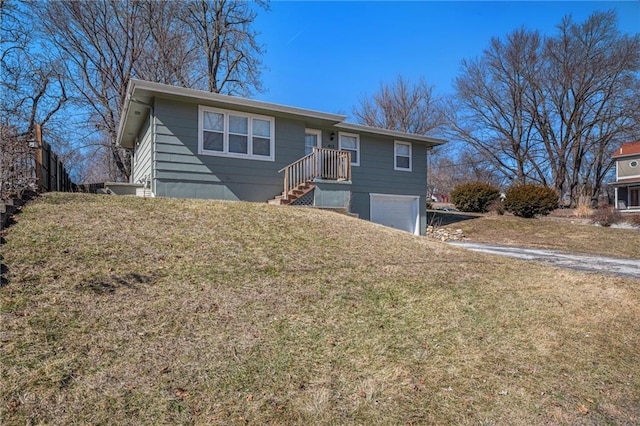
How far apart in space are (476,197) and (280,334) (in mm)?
19232

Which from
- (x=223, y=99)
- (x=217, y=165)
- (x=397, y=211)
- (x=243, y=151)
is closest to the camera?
(x=223, y=99)

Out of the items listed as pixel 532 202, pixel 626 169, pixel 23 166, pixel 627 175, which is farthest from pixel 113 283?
pixel 626 169

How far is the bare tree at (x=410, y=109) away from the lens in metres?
31.8

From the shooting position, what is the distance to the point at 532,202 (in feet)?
59.1

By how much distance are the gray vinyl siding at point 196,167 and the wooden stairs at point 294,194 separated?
21.5 inches

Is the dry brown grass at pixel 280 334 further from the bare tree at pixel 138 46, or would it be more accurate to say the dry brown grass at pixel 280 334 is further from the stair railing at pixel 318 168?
the bare tree at pixel 138 46

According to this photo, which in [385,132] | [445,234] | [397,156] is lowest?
[445,234]

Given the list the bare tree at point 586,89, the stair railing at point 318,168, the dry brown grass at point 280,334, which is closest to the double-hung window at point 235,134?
the stair railing at point 318,168

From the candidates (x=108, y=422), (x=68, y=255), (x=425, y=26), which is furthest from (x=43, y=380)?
(x=425, y=26)

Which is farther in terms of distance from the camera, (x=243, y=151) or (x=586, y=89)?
(x=586, y=89)

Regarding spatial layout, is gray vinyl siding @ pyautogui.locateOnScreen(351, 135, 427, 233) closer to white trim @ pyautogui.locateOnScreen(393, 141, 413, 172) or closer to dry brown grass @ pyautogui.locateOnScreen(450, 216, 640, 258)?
white trim @ pyautogui.locateOnScreen(393, 141, 413, 172)

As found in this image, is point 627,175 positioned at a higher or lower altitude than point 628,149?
lower

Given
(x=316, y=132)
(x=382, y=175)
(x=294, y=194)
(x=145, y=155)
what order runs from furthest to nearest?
(x=382, y=175), (x=316, y=132), (x=145, y=155), (x=294, y=194)

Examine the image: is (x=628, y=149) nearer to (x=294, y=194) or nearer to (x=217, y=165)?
(x=294, y=194)
